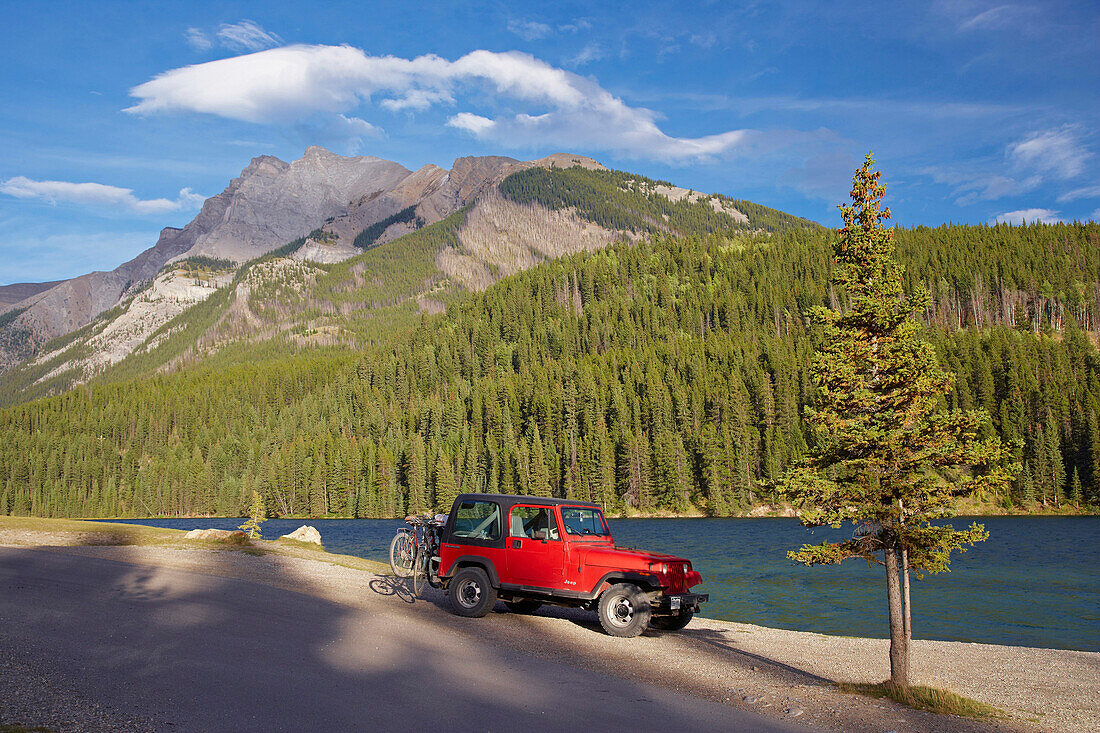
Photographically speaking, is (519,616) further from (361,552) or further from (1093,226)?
(1093,226)

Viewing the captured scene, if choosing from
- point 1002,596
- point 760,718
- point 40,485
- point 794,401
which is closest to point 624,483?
point 794,401

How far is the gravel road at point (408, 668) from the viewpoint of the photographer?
405 inches

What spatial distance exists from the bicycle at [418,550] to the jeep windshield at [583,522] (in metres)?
4.29

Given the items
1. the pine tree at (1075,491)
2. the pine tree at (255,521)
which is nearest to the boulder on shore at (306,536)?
the pine tree at (255,521)

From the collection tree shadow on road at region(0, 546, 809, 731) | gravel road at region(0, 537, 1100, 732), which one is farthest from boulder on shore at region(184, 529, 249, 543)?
tree shadow on road at region(0, 546, 809, 731)

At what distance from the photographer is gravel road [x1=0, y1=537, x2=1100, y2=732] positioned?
33.7 feet

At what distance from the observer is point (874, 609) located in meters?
30.6

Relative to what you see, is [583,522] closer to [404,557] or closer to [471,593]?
[471,593]

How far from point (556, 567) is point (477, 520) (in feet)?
9.06

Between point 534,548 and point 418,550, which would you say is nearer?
point 534,548

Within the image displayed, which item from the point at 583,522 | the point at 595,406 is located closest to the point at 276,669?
the point at 583,522

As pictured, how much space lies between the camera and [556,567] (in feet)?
57.0

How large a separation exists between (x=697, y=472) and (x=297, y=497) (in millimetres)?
75732

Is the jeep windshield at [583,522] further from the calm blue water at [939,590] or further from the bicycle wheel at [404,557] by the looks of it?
the calm blue water at [939,590]
